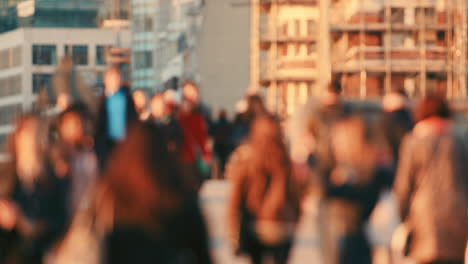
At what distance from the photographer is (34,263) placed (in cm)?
1003

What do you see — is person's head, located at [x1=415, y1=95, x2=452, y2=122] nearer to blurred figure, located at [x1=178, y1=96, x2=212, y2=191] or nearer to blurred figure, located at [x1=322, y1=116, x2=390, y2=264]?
blurred figure, located at [x1=322, y1=116, x2=390, y2=264]

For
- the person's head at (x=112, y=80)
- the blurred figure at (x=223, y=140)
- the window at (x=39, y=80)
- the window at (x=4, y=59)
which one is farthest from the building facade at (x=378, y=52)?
the window at (x=4, y=59)

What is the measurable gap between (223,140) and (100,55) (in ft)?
452

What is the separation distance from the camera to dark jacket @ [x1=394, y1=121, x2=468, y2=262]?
9.13 m

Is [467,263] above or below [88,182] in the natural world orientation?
below

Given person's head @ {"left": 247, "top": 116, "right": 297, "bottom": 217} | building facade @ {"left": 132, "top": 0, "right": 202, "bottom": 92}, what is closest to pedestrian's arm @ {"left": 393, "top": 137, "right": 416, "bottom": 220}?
person's head @ {"left": 247, "top": 116, "right": 297, "bottom": 217}

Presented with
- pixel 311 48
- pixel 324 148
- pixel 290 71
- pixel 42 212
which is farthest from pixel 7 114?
pixel 42 212

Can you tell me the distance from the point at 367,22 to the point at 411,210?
6215cm

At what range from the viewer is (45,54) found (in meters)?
161

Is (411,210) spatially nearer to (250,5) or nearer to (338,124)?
(338,124)

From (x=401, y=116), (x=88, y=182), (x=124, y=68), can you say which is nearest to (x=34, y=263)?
(x=88, y=182)

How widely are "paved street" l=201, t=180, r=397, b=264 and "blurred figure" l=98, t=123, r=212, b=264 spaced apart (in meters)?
6.37

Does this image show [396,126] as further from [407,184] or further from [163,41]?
[163,41]

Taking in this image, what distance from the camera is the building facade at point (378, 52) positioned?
6950cm
